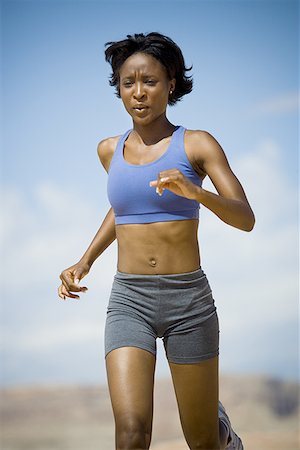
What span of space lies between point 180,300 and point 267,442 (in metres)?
3.54

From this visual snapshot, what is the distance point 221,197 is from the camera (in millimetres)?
3393

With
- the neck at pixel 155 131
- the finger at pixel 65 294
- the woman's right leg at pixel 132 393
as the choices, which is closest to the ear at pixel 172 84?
the neck at pixel 155 131

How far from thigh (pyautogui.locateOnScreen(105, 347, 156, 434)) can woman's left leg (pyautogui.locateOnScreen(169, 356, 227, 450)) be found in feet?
0.73

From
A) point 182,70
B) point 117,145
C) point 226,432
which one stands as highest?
point 182,70

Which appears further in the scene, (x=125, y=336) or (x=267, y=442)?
(x=267, y=442)

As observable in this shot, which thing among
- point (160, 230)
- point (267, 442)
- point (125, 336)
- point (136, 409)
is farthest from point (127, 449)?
point (267, 442)

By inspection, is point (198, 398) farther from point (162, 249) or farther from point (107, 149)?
point (107, 149)

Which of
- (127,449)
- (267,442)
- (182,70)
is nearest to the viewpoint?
(127,449)

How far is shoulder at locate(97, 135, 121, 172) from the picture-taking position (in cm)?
405

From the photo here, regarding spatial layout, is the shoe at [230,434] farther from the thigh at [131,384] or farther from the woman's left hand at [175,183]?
the woman's left hand at [175,183]

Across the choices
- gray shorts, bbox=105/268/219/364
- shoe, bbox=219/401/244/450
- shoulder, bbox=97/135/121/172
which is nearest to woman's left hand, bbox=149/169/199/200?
gray shorts, bbox=105/268/219/364

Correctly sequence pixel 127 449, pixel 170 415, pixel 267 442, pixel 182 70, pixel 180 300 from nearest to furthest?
pixel 127 449, pixel 180 300, pixel 182 70, pixel 267 442, pixel 170 415

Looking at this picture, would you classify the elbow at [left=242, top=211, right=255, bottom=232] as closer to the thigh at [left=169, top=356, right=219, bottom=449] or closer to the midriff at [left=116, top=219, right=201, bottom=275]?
the midriff at [left=116, top=219, right=201, bottom=275]

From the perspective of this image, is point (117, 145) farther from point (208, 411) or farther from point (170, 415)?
point (170, 415)
